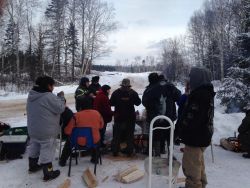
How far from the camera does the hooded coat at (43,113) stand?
5910 mm

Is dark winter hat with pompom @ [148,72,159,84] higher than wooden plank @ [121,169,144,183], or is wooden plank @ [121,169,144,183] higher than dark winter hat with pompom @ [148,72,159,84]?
dark winter hat with pompom @ [148,72,159,84]

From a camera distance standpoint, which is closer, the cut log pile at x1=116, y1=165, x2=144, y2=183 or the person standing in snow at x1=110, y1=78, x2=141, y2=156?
the cut log pile at x1=116, y1=165, x2=144, y2=183

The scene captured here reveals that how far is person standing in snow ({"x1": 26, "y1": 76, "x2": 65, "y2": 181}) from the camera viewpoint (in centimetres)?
591

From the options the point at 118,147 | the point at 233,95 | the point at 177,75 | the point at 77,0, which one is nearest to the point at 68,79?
the point at 77,0

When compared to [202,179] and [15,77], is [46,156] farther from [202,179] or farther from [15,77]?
[15,77]

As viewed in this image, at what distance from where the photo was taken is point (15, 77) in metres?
32.9

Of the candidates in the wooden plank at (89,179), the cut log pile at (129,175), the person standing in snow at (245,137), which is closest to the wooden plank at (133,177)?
the cut log pile at (129,175)

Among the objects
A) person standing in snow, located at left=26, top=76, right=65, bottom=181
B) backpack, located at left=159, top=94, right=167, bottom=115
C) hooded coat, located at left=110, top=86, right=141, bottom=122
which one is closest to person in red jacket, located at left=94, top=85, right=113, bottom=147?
hooded coat, located at left=110, top=86, right=141, bottom=122

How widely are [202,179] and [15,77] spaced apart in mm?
30363

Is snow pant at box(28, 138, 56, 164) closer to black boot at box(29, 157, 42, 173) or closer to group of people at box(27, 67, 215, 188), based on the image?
group of people at box(27, 67, 215, 188)

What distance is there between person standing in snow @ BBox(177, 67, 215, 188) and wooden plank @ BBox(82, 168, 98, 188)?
1561 millimetres

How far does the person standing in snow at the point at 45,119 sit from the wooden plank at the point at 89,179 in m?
0.55

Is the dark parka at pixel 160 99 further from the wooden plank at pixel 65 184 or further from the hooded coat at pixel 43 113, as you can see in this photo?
the wooden plank at pixel 65 184

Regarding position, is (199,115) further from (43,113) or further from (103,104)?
(103,104)
